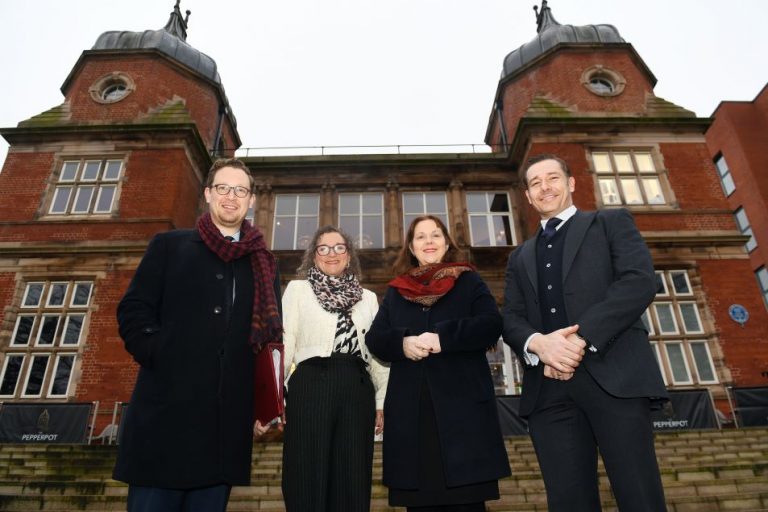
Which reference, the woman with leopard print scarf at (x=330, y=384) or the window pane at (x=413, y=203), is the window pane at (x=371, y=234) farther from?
the woman with leopard print scarf at (x=330, y=384)

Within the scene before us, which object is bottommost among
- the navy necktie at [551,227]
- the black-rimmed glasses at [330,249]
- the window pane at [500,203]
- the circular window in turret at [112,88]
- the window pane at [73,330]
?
the navy necktie at [551,227]

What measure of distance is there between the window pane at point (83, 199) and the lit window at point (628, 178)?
46.2 feet

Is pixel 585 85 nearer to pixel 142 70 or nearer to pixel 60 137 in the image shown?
pixel 142 70

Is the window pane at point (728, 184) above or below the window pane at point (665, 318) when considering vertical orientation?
above

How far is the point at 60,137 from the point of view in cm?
1317

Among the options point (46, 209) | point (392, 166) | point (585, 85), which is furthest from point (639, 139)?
point (46, 209)

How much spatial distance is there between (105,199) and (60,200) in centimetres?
123

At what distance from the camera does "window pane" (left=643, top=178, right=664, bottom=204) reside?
12.9 meters

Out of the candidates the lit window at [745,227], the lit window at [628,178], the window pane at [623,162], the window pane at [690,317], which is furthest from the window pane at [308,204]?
the lit window at [745,227]

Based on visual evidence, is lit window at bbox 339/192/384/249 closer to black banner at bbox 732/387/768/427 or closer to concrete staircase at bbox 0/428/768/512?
concrete staircase at bbox 0/428/768/512

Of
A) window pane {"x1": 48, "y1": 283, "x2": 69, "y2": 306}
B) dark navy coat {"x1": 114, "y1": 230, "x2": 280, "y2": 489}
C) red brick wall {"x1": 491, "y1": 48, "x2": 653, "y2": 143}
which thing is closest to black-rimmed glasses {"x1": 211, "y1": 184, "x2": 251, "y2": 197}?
dark navy coat {"x1": 114, "y1": 230, "x2": 280, "y2": 489}

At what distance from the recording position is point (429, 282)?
3.05 m

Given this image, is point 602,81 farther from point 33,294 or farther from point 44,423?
point 33,294

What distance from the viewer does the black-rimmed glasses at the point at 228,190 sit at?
2771 millimetres
